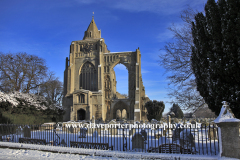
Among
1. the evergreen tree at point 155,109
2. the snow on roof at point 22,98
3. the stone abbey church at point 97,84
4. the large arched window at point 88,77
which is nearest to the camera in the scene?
the snow on roof at point 22,98

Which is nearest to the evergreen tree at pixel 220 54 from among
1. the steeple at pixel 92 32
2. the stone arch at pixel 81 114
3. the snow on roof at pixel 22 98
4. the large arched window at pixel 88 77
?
the snow on roof at pixel 22 98

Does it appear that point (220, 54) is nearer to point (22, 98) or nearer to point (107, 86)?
point (22, 98)

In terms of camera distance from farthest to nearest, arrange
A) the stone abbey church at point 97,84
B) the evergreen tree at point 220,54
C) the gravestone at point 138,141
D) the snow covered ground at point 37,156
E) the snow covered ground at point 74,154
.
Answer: the stone abbey church at point 97,84 → the gravestone at point 138,141 → the snow covered ground at point 37,156 → the evergreen tree at point 220,54 → the snow covered ground at point 74,154

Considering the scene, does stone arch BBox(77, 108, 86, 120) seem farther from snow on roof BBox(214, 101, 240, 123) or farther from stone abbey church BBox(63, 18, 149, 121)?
snow on roof BBox(214, 101, 240, 123)

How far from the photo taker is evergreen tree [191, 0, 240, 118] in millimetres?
6676

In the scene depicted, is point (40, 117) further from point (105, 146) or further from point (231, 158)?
point (231, 158)

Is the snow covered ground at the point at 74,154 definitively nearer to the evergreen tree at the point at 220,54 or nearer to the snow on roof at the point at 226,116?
the snow on roof at the point at 226,116

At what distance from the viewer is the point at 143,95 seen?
38812mm

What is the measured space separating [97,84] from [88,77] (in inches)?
111

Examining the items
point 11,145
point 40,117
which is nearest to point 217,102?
point 11,145

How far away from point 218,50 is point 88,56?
3483 cm

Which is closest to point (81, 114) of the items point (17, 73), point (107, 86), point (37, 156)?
point (107, 86)

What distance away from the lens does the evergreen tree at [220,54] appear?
21.9ft

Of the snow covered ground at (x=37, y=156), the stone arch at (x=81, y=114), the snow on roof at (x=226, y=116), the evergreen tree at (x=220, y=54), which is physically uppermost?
the evergreen tree at (x=220, y=54)
